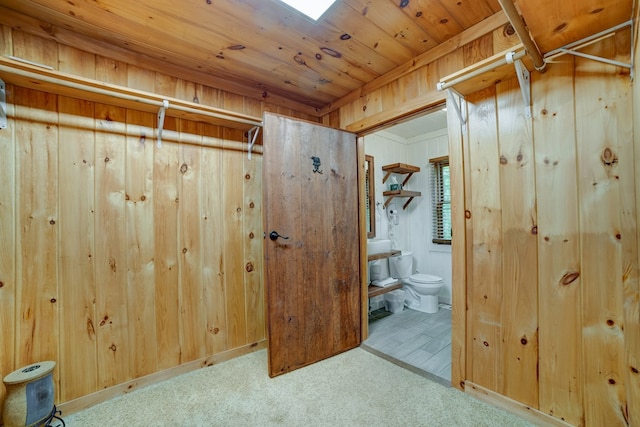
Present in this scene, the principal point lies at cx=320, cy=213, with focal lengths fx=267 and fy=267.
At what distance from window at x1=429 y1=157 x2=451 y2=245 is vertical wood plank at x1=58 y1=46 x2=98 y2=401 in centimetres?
370

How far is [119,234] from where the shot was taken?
181 cm

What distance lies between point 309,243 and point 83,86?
1714mm

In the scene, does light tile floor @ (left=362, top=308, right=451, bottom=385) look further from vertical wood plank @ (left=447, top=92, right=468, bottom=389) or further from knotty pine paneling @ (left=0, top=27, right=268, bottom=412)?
knotty pine paneling @ (left=0, top=27, right=268, bottom=412)

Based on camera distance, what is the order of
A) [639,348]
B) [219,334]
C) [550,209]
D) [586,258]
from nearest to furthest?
[639,348] → [586,258] → [550,209] → [219,334]

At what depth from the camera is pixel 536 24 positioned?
3.81ft

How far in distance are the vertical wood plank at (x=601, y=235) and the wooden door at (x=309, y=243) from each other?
151 cm

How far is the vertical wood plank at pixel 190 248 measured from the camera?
204cm

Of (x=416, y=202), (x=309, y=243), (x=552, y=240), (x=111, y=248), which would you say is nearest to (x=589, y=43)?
(x=552, y=240)

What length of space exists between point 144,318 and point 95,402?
1.74ft

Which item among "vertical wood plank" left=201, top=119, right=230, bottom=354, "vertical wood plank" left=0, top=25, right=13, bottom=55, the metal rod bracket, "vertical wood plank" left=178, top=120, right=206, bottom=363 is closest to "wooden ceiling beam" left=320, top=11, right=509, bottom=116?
the metal rod bracket

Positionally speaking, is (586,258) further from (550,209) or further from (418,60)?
(418,60)

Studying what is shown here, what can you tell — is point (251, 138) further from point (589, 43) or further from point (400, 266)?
point (400, 266)

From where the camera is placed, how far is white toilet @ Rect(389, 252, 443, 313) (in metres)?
3.26

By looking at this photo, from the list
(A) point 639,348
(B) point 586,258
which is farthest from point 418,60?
(A) point 639,348
